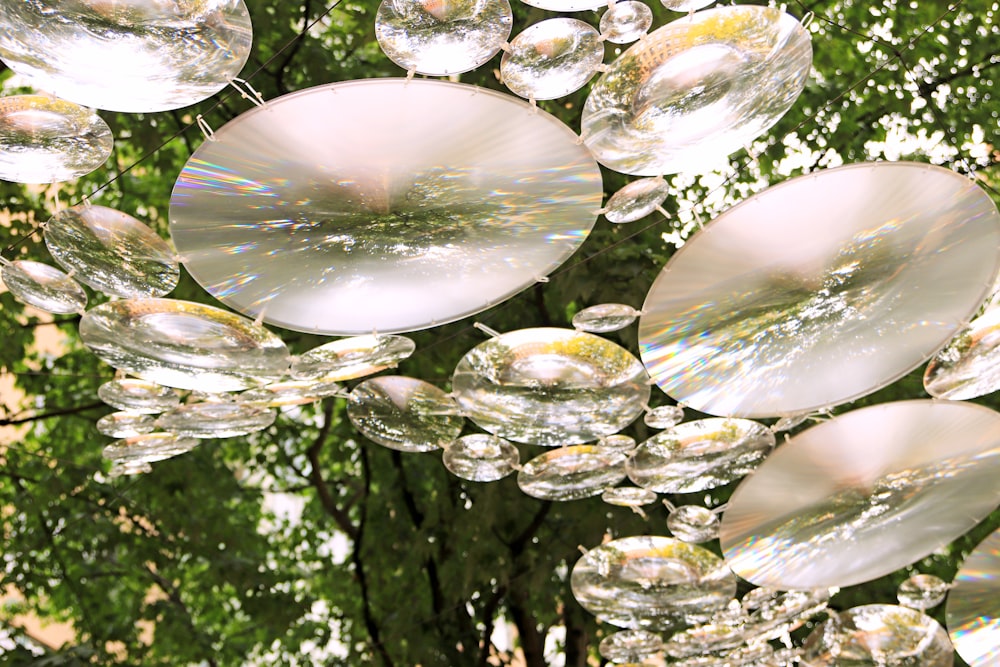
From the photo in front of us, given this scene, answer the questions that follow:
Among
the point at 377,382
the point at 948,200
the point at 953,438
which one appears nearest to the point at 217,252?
the point at 377,382

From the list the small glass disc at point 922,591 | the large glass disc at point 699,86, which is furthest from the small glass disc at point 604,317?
the small glass disc at point 922,591

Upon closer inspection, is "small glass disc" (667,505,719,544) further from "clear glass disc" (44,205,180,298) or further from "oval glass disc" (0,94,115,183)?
"oval glass disc" (0,94,115,183)

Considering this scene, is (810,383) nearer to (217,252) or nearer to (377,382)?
(377,382)

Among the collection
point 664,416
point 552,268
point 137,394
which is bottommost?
point 664,416

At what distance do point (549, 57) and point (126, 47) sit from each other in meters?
0.81

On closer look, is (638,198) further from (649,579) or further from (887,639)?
(887,639)

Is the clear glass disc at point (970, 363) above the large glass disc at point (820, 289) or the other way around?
the other way around

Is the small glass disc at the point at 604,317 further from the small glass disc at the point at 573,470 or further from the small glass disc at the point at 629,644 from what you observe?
the small glass disc at the point at 629,644

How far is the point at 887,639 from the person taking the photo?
3.85 meters

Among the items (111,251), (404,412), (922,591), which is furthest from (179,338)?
(922,591)

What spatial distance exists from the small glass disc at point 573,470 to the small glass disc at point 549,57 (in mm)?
1441

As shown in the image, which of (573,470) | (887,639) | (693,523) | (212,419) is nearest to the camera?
(212,419)

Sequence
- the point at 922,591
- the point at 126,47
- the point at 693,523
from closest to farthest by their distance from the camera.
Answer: the point at 126,47, the point at 693,523, the point at 922,591

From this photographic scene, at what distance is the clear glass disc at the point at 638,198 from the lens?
257cm
